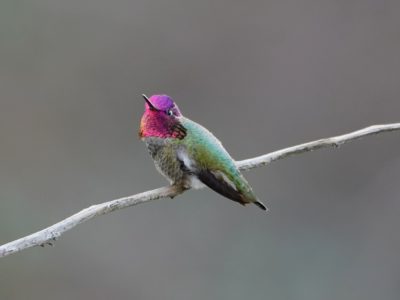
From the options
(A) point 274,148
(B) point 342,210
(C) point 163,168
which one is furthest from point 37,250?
(C) point 163,168

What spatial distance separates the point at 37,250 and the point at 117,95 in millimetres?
1257

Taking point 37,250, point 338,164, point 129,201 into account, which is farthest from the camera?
point 338,164

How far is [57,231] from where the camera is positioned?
159cm

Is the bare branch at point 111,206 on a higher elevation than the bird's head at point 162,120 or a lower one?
lower

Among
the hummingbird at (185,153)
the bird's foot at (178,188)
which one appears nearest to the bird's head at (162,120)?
the hummingbird at (185,153)

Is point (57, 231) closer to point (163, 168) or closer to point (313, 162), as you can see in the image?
point (163, 168)

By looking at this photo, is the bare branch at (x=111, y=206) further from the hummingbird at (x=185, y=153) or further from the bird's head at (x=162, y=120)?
the bird's head at (x=162, y=120)

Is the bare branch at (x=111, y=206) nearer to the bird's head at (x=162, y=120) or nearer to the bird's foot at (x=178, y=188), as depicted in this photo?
the bird's foot at (x=178, y=188)

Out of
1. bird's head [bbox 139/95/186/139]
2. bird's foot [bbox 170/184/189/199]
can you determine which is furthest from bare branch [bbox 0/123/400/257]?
bird's head [bbox 139/95/186/139]

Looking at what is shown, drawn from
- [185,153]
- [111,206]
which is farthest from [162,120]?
[111,206]

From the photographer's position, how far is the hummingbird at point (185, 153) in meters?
2.06

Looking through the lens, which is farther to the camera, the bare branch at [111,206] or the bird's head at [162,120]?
the bird's head at [162,120]

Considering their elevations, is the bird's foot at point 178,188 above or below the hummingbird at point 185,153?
below

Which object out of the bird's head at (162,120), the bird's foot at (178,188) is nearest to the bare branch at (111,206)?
the bird's foot at (178,188)
